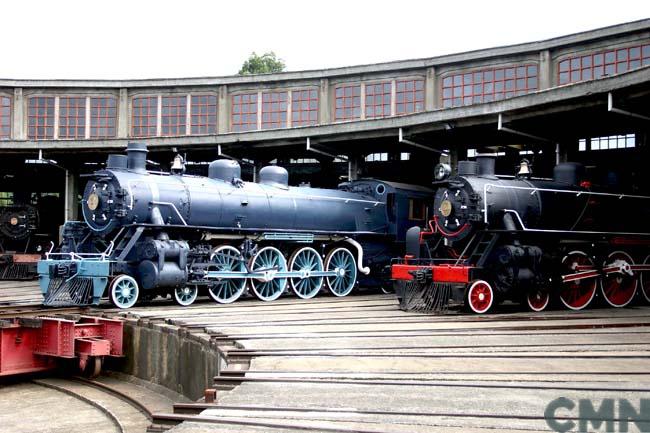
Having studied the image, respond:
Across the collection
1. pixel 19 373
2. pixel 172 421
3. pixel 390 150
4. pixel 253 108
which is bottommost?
pixel 19 373

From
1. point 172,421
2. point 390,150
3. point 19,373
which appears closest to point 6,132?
point 390,150

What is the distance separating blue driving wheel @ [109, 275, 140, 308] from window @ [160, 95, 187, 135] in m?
14.5

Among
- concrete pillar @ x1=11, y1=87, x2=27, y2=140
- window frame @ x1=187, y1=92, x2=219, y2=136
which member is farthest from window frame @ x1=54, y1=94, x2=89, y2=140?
window frame @ x1=187, y1=92, x2=219, y2=136

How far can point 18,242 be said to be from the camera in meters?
26.8

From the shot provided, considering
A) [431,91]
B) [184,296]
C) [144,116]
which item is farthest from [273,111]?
[184,296]

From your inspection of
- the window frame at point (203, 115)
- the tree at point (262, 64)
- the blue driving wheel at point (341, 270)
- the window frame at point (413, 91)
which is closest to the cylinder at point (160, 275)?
the blue driving wheel at point (341, 270)

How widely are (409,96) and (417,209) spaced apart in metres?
6.80

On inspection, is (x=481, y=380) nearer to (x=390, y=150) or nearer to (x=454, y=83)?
(x=390, y=150)

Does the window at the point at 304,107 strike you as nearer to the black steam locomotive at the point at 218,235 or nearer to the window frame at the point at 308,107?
the window frame at the point at 308,107

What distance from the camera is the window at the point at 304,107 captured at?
90.3 ft

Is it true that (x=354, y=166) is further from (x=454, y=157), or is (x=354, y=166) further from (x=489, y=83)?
(x=489, y=83)

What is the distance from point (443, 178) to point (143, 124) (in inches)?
638

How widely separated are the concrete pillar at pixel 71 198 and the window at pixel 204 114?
470 cm

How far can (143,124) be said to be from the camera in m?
29.0
